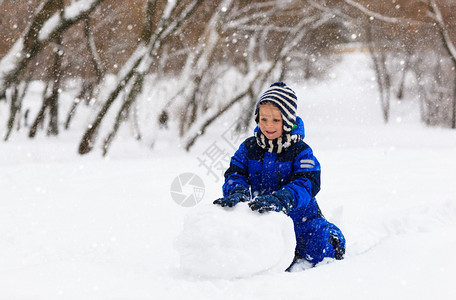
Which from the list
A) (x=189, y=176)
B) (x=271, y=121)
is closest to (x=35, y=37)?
(x=189, y=176)

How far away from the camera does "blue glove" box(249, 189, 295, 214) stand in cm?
271

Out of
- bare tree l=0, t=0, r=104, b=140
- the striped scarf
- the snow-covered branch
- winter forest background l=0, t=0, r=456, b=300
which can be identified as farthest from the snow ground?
the snow-covered branch

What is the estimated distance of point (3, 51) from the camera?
9562 millimetres

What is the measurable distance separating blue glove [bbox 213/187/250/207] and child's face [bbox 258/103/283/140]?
0.42 m

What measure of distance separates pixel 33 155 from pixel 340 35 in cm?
1000

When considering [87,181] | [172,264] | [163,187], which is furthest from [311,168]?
[87,181]

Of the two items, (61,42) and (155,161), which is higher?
(61,42)

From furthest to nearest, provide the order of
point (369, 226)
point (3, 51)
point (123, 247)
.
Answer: point (3, 51)
point (369, 226)
point (123, 247)

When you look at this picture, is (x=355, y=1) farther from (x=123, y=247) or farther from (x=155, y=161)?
(x=123, y=247)

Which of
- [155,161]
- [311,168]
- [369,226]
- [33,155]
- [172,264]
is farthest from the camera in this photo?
[33,155]

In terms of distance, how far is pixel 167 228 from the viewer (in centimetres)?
551
